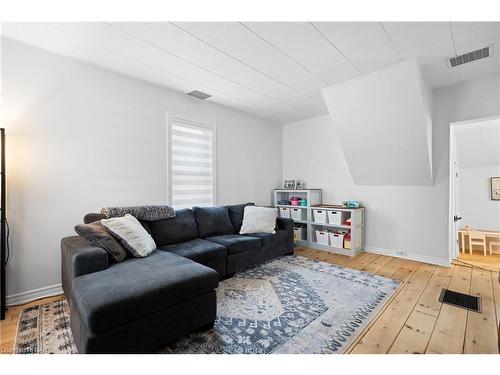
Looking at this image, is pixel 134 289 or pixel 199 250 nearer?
pixel 134 289

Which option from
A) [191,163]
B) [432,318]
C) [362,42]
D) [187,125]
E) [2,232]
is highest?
[362,42]

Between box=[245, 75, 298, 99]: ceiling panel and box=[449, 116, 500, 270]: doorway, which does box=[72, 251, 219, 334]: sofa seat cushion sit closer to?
box=[245, 75, 298, 99]: ceiling panel

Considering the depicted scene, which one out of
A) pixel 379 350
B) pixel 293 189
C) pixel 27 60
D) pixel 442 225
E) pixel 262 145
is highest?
pixel 27 60

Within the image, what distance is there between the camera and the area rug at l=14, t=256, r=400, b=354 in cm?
169

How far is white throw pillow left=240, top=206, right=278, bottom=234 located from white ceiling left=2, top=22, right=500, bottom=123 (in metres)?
1.90

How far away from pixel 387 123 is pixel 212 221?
9.44 feet

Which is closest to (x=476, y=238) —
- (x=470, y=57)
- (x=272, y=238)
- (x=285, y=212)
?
(x=470, y=57)

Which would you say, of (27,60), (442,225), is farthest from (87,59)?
(442,225)

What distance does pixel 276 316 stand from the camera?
A: 2082 mm

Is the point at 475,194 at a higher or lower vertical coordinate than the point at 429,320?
higher

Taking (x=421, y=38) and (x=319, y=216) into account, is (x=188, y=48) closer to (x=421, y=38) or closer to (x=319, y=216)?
(x=421, y=38)
